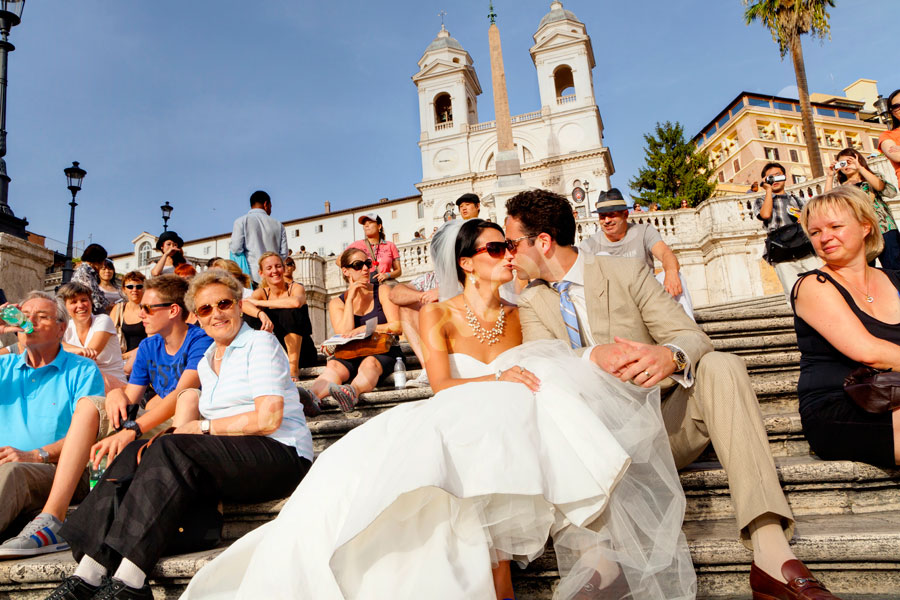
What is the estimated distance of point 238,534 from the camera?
8.87 feet

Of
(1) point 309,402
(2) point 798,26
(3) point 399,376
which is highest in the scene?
(2) point 798,26

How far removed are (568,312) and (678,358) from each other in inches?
24.7

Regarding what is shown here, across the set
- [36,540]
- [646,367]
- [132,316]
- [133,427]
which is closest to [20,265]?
[132,316]

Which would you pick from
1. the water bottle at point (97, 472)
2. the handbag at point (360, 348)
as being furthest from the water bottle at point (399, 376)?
the water bottle at point (97, 472)

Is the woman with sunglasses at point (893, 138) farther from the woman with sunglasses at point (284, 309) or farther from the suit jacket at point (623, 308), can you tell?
the woman with sunglasses at point (284, 309)

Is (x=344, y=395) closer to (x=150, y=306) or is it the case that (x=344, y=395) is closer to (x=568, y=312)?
(x=150, y=306)

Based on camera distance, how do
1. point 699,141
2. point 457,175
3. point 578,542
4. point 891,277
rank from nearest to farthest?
point 578,542 → point 891,277 → point 457,175 → point 699,141

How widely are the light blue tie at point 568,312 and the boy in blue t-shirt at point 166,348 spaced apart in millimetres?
2168

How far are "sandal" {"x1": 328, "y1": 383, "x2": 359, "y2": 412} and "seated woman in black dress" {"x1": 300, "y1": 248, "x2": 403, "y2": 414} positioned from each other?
0.82 feet

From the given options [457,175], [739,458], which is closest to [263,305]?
[739,458]

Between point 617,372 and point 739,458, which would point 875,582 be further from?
point 617,372

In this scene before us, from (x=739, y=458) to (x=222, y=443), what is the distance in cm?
212

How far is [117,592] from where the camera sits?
2.15 meters

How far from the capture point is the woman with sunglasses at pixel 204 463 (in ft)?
7.36
